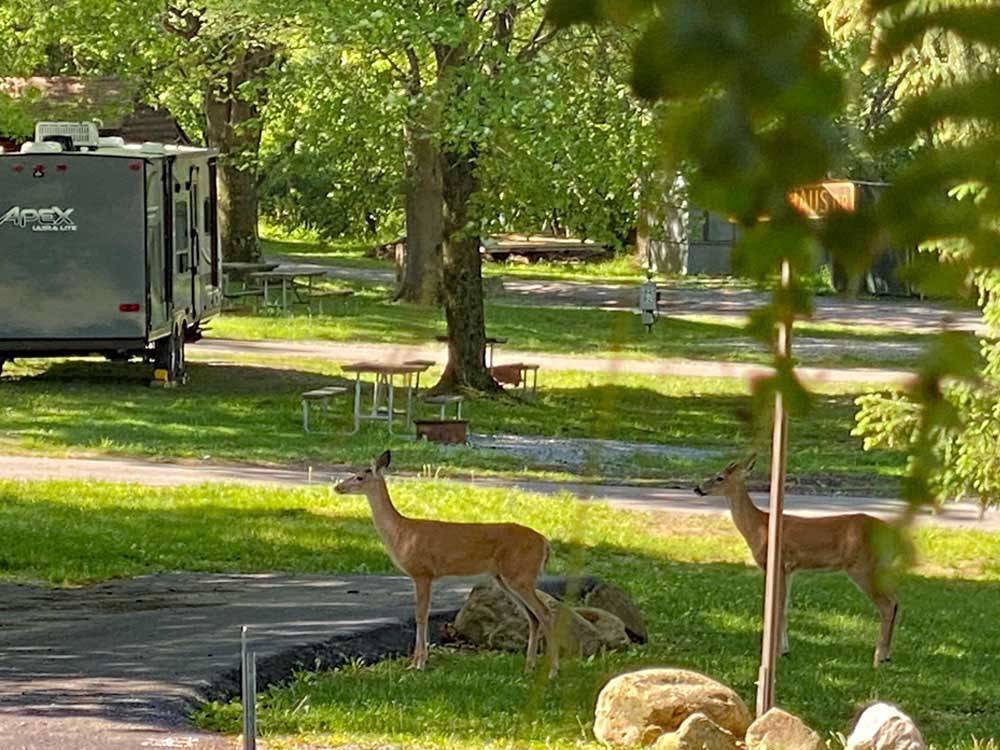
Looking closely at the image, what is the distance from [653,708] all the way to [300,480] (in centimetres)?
1121

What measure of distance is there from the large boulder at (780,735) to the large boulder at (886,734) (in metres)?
0.16

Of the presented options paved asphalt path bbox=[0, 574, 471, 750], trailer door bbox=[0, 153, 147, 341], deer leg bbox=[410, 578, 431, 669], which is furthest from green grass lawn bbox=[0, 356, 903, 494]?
deer leg bbox=[410, 578, 431, 669]

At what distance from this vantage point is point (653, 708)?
9.01 metres

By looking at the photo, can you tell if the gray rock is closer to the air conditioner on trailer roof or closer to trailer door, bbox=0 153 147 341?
trailer door, bbox=0 153 147 341

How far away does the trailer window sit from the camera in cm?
2678

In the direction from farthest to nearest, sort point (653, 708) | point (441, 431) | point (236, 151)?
point (236, 151) → point (441, 431) → point (653, 708)

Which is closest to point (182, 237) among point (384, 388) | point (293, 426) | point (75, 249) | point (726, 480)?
point (75, 249)

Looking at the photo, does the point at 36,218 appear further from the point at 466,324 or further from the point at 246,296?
the point at 246,296

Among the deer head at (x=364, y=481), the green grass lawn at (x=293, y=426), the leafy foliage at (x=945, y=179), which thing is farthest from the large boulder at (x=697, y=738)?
Result: the green grass lawn at (x=293, y=426)

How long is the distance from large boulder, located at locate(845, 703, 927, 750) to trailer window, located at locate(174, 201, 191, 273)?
19313mm

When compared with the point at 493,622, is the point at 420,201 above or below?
above

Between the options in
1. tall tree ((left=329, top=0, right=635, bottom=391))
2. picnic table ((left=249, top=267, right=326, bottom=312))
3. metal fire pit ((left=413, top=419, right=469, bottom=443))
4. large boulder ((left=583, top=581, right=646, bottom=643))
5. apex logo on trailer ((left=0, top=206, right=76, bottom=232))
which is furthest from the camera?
picnic table ((left=249, top=267, right=326, bottom=312))

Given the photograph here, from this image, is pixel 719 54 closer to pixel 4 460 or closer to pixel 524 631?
pixel 524 631

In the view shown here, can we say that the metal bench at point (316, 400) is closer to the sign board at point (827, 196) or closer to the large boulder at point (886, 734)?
the large boulder at point (886, 734)
